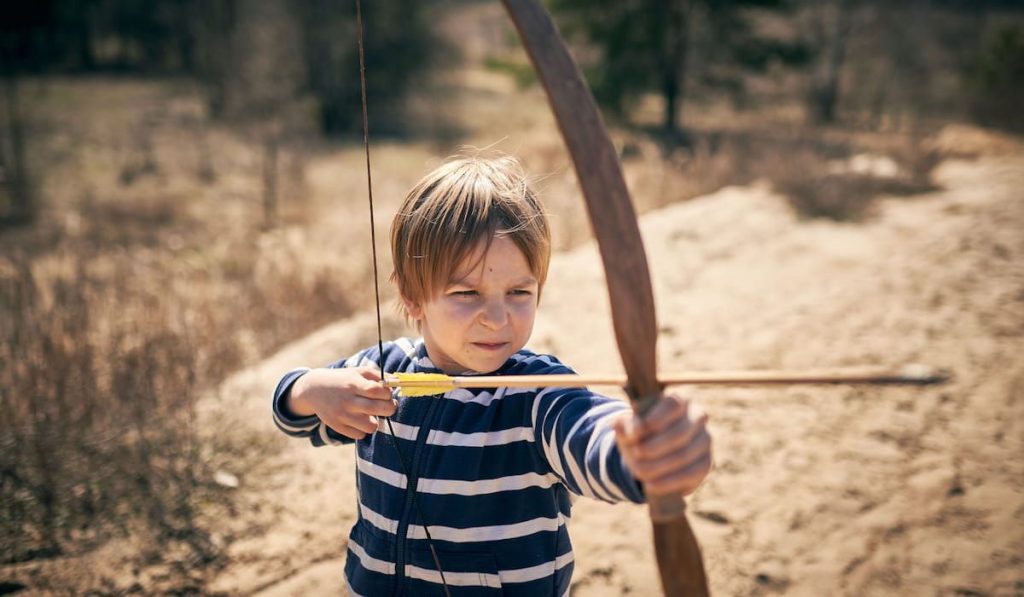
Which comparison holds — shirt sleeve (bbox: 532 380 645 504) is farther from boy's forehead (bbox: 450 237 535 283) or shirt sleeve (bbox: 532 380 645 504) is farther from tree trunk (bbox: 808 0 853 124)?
tree trunk (bbox: 808 0 853 124)

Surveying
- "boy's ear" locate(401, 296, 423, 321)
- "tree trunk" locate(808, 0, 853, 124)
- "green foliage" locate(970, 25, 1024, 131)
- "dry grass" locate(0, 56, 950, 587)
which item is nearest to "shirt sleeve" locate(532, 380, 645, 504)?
"boy's ear" locate(401, 296, 423, 321)

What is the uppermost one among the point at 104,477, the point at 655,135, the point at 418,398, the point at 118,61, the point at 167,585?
the point at 118,61

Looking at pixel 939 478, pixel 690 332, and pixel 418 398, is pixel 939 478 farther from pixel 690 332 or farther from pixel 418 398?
pixel 418 398

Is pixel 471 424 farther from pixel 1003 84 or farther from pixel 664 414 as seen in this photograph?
pixel 1003 84

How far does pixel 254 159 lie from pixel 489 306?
33.6 feet

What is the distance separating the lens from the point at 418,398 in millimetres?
1412

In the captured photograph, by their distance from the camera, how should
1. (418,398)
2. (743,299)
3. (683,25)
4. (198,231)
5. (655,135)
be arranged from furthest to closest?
(655,135) → (683,25) → (198,231) → (743,299) → (418,398)

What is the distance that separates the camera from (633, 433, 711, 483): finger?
847 mm

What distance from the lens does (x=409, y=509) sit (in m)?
1.33

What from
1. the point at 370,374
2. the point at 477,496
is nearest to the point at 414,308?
the point at 370,374

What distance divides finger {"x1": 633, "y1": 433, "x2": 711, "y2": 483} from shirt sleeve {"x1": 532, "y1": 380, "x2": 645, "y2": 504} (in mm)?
114

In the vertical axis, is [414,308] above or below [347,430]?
above

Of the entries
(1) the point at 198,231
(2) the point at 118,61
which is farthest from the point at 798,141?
(2) the point at 118,61

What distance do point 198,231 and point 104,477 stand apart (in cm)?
550
